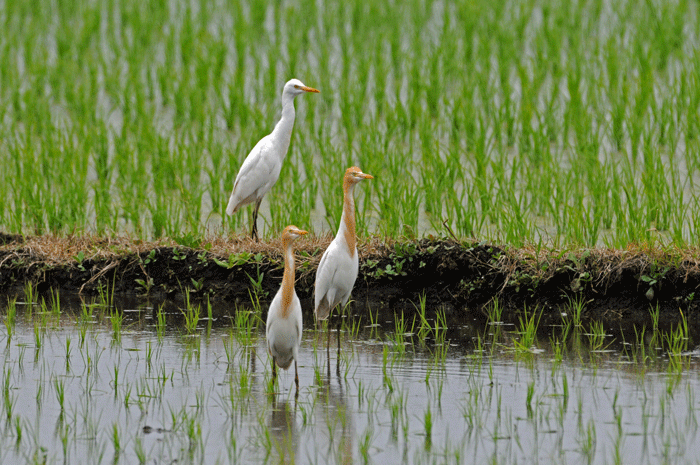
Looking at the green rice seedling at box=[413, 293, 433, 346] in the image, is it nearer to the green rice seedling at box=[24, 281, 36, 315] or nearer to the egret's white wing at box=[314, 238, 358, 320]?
the egret's white wing at box=[314, 238, 358, 320]

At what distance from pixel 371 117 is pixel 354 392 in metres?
4.47

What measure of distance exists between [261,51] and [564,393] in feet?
28.3

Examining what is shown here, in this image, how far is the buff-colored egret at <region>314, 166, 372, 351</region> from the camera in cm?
552

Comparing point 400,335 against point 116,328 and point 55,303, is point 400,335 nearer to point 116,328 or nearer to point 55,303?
point 116,328

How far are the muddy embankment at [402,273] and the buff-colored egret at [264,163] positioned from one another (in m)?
0.34

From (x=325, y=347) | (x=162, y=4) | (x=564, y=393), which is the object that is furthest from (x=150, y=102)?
(x=564, y=393)

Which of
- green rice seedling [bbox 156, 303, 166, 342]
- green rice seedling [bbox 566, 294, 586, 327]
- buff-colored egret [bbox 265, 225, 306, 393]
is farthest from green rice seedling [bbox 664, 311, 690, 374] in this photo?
green rice seedling [bbox 156, 303, 166, 342]

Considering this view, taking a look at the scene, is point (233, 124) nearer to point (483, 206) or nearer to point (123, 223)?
point (123, 223)

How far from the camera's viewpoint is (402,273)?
21.9 feet

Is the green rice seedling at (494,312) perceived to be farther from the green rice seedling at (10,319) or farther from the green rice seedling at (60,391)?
the green rice seedling at (10,319)

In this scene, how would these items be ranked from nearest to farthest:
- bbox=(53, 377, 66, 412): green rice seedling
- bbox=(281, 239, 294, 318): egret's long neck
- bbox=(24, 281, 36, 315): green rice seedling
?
bbox=(53, 377, 66, 412): green rice seedling → bbox=(281, 239, 294, 318): egret's long neck → bbox=(24, 281, 36, 315): green rice seedling

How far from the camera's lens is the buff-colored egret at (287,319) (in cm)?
491

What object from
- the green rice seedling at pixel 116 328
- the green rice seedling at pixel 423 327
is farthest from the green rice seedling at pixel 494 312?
the green rice seedling at pixel 116 328

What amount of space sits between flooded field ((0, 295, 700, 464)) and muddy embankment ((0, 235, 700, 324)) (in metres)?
0.22
